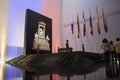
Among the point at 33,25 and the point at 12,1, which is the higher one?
the point at 12,1

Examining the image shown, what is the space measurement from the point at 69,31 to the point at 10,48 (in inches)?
59.1

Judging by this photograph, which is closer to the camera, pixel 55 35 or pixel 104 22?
pixel 104 22

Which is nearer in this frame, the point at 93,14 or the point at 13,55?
the point at 13,55

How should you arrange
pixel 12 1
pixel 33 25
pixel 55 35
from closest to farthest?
pixel 33 25 → pixel 12 1 → pixel 55 35

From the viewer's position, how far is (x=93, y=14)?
3270mm

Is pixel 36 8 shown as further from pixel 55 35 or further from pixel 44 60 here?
pixel 44 60

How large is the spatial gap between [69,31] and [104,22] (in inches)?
33.9

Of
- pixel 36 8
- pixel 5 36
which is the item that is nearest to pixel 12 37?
pixel 5 36

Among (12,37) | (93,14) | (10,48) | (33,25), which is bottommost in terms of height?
(10,48)

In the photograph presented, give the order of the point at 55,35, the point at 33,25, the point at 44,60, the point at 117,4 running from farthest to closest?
the point at 55,35 < the point at 117,4 < the point at 33,25 < the point at 44,60

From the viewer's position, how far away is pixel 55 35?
141 inches

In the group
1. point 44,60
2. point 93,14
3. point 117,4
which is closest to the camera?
point 44,60

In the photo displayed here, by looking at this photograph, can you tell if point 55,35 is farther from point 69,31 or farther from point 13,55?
point 13,55

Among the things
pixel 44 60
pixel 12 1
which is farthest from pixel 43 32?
pixel 44 60
